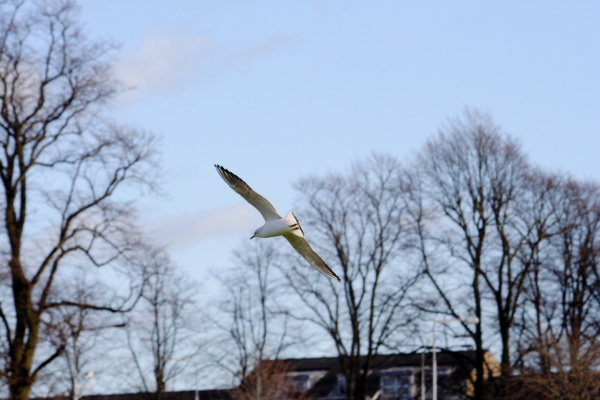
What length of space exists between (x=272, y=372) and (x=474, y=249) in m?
12.6

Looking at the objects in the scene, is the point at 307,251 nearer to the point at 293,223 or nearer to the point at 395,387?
the point at 293,223

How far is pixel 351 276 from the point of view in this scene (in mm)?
49312

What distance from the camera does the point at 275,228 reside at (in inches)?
761

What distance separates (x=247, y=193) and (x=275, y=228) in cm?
88

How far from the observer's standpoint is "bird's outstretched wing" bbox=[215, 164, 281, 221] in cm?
1959

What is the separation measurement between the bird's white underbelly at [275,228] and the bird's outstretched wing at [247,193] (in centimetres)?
30

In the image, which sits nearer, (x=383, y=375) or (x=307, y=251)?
(x=307, y=251)

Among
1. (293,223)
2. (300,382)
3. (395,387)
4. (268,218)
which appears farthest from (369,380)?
(293,223)

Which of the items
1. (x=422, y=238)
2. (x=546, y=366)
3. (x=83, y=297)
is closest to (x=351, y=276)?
(x=422, y=238)

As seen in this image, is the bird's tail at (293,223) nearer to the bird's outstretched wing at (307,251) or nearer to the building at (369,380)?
the bird's outstretched wing at (307,251)

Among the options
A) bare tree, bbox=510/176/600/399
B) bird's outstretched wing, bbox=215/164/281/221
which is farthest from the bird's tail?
bare tree, bbox=510/176/600/399

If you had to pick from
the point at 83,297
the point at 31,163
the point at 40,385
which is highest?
the point at 31,163

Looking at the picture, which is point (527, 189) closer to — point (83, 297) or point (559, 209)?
point (559, 209)

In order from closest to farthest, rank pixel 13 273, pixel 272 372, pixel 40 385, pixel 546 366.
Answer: pixel 13 273 → pixel 40 385 → pixel 546 366 → pixel 272 372
